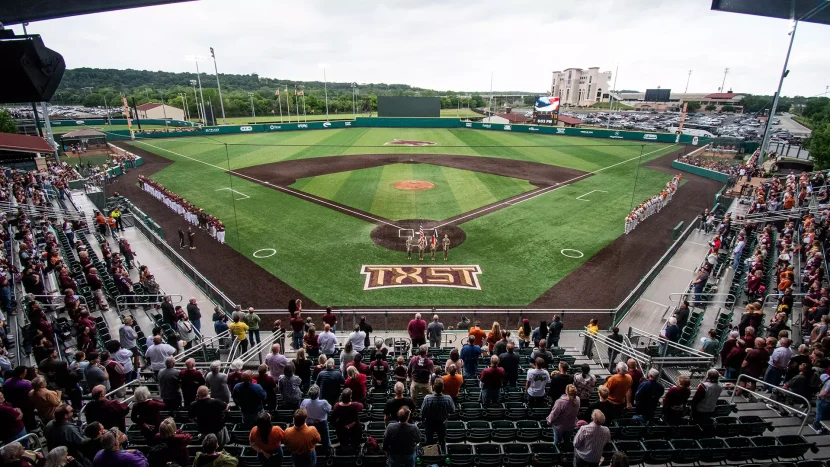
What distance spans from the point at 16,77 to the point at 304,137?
62.2 m

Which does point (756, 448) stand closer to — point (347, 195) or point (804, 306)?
point (804, 306)

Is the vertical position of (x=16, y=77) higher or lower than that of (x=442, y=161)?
higher

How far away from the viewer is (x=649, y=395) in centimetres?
734

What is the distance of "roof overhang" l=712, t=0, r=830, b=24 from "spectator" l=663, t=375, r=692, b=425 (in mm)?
8815

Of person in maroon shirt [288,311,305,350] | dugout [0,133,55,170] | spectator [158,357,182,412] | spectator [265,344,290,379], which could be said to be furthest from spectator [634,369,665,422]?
dugout [0,133,55,170]

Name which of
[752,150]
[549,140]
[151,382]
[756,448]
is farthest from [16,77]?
[752,150]

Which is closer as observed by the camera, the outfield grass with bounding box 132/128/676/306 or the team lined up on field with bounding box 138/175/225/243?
the outfield grass with bounding box 132/128/676/306

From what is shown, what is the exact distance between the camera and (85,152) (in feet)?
173

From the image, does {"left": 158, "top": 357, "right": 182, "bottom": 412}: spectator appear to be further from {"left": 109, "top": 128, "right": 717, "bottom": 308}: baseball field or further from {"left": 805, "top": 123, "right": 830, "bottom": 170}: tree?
{"left": 805, "top": 123, "right": 830, "bottom": 170}: tree

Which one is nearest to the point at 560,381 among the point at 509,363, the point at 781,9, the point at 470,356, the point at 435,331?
the point at 509,363

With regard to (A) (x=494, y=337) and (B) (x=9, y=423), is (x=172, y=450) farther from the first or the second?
(A) (x=494, y=337)

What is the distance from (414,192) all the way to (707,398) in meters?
27.1

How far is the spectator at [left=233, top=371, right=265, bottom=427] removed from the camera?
6.79 m

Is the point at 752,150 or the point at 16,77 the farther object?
the point at 752,150
